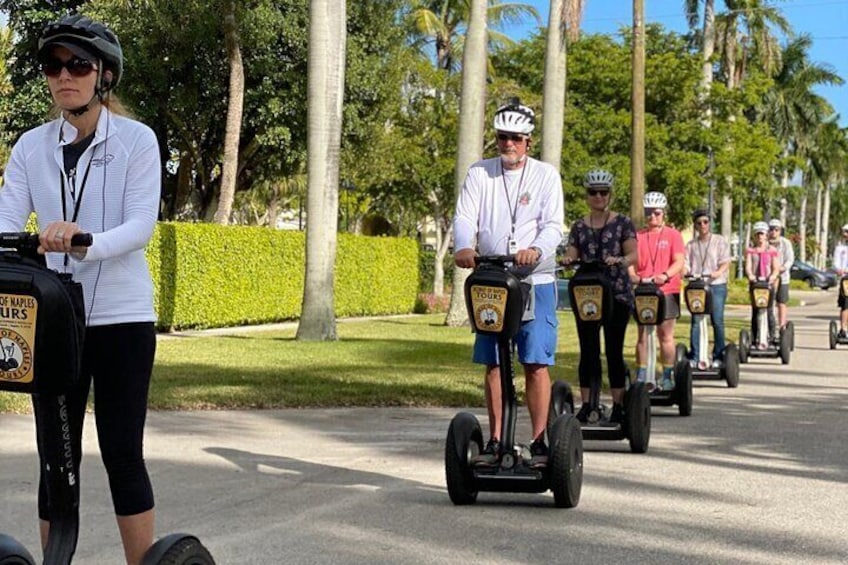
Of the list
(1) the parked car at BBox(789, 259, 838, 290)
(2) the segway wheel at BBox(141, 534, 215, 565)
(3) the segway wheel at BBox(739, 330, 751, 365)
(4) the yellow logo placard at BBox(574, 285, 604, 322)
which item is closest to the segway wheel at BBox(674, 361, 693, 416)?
(4) the yellow logo placard at BBox(574, 285, 604, 322)

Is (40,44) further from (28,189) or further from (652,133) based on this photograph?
(652,133)

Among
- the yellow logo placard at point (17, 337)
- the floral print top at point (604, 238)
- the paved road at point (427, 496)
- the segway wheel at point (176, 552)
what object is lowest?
the paved road at point (427, 496)

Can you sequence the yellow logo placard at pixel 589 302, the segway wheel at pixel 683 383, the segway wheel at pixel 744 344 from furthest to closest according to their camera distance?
the segway wheel at pixel 744 344 → the segway wheel at pixel 683 383 → the yellow logo placard at pixel 589 302

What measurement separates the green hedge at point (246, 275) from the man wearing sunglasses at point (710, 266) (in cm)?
1066

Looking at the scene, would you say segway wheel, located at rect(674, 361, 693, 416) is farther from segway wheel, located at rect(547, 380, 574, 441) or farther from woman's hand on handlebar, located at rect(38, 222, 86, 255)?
woman's hand on handlebar, located at rect(38, 222, 86, 255)

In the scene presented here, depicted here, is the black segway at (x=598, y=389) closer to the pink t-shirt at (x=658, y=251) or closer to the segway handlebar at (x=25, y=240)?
the pink t-shirt at (x=658, y=251)

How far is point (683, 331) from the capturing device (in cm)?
2683

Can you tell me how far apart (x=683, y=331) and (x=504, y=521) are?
66.2 ft

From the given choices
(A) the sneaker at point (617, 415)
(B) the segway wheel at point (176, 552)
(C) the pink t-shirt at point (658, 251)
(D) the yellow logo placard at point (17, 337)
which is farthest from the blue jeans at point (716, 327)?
(D) the yellow logo placard at point (17, 337)

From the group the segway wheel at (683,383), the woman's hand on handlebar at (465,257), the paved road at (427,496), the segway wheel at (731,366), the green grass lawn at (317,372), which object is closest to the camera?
the paved road at (427,496)

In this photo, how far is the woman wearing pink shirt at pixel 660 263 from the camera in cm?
1285

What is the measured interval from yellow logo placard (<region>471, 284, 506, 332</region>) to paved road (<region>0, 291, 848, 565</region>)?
3.11ft

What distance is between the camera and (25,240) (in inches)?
160

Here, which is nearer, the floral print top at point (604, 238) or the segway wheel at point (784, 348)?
the floral print top at point (604, 238)
